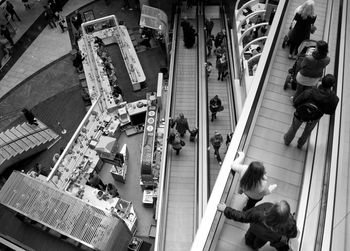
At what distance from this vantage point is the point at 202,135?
42.4ft

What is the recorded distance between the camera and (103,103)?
54.9 feet

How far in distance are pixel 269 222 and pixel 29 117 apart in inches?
569

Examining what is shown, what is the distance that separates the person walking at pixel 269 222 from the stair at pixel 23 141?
12.8 m

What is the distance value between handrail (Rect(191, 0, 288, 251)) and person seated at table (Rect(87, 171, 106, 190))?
8.50m

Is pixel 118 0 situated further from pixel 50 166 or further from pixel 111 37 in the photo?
pixel 50 166

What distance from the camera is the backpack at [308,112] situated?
239 inches

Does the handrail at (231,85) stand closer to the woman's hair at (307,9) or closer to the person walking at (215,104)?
the person walking at (215,104)

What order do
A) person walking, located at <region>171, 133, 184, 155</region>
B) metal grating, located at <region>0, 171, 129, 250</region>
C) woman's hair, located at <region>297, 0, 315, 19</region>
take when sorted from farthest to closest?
person walking, located at <region>171, 133, 184, 155</region> < metal grating, located at <region>0, 171, 129, 250</region> < woman's hair, located at <region>297, 0, 315, 19</region>

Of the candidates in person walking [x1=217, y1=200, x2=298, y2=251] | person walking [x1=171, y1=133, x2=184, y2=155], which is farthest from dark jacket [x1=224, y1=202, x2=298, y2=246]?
person walking [x1=171, y1=133, x2=184, y2=155]

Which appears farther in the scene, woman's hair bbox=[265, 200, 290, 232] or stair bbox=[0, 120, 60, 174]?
stair bbox=[0, 120, 60, 174]

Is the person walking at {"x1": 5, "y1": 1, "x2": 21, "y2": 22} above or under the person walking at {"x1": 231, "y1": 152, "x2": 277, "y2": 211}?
under

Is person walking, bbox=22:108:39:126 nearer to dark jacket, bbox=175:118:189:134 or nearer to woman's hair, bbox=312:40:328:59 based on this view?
dark jacket, bbox=175:118:189:134

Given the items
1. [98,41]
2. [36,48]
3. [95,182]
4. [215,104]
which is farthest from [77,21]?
[215,104]

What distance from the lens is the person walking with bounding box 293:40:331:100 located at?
6.88 m
